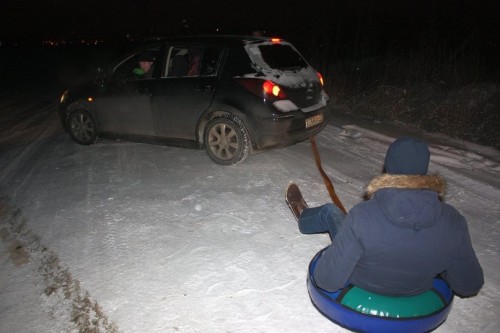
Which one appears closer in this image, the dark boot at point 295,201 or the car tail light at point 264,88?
the dark boot at point 295,201

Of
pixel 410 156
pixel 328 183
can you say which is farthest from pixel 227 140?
pixel 410 156

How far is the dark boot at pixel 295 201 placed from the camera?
3729 millimetres

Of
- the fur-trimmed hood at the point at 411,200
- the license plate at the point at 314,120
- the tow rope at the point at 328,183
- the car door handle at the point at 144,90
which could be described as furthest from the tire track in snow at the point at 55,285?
the license plate at the point at 314,120

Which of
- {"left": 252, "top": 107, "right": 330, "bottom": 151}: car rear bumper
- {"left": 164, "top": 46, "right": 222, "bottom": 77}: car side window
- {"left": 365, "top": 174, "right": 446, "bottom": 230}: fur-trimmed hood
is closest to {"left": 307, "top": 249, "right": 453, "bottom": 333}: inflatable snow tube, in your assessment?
{"left": 365, "top": 174, "right": 446, "bottom": 230}: fur-trimmed hood

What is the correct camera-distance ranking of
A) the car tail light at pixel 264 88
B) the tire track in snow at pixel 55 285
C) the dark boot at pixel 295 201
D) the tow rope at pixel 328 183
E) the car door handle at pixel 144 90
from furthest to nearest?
the car door handle at pixel 144 90
the car tail light at pixel 264 88
the tow rope at pixel 328 183
the dark boot at pixel 295 201
the tire track in snow at pixel 55 285

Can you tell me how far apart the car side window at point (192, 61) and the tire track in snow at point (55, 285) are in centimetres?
303

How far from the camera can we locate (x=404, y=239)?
1886 mm

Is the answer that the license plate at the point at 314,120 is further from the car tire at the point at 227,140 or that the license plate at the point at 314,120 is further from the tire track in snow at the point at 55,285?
the tire track in snow at the point at 55,285

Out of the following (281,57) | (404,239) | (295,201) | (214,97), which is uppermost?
(281,57)

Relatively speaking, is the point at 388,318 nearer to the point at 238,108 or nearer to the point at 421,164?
the point at 421,164

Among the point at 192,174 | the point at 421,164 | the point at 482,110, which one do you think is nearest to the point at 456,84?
the point at 482,110

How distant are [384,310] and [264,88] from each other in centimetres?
350

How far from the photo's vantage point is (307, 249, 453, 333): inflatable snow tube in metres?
2.16

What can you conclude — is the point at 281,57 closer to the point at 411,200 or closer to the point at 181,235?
the point at 181,235
